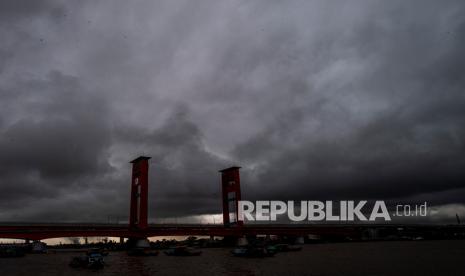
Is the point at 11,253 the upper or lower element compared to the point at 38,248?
upper

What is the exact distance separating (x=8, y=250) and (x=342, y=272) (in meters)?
72.9

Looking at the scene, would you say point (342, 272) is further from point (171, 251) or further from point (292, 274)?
point (171, 251)

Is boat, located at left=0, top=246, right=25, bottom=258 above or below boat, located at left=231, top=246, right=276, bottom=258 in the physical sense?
below

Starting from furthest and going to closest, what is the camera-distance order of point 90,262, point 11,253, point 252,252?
1. point 11,253
2. point 252,252
3. point 90,262

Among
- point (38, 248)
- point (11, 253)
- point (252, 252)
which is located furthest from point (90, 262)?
point (38, 248)

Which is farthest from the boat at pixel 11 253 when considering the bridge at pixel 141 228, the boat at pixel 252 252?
the boat at pixel 252 252

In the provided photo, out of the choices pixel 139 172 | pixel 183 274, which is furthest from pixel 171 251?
pixel 183 274

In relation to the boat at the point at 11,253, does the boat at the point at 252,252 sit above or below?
above

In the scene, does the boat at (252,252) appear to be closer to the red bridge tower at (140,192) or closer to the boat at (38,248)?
the red bridge tower at (140,192)

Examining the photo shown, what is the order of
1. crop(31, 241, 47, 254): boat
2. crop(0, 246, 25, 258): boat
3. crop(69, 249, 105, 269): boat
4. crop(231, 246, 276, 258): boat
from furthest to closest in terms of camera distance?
1. crop(31, 241, 47, 254): boat
2. crop(0, 246, 25, 258): boat
3. crop(231, 246, 276, 258): boat
4. crop(69, 249, 105, 269): boat

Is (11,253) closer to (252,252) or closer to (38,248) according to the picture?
(38,248)

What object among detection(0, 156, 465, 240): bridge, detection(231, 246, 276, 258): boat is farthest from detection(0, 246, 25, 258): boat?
detection(231, 246, 276, 258): boat

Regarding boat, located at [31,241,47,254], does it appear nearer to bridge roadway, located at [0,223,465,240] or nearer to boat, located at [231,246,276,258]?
bridge roadway, located at [0,223,465,240]

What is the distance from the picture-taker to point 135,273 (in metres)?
51.2
